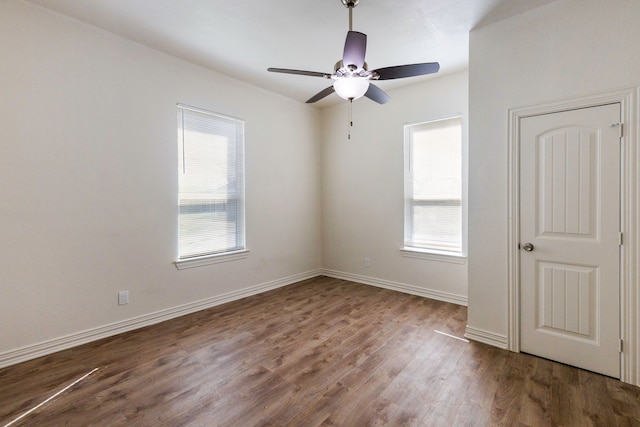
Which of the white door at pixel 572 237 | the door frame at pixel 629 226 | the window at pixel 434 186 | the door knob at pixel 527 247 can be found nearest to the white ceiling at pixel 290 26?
the window at pixel 434 186

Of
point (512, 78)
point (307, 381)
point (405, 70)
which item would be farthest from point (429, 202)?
point (307, 381)

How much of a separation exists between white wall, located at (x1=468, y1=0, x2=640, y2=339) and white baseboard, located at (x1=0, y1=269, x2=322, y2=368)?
2814mm

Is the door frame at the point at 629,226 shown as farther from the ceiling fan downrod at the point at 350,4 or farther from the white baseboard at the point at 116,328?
the white baseboard at the point at 116,328

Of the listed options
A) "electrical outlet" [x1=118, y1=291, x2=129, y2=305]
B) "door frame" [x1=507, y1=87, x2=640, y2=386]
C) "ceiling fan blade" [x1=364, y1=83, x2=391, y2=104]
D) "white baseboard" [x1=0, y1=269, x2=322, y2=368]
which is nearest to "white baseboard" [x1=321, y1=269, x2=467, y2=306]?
"white baseboard" [x1=0, y1=269, x2=322, y2=368]

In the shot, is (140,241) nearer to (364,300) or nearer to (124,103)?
(124,103)

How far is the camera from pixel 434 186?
13.2 ft

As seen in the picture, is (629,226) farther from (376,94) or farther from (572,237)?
(376,94)

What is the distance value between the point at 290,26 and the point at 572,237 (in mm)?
3004

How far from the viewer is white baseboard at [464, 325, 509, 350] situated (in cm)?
262

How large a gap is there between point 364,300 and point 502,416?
2.17 meters

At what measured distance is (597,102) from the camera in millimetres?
2199

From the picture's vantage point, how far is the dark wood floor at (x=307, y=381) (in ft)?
5.89

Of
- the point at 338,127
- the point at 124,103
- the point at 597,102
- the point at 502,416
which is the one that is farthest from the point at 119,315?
the point at 597,102

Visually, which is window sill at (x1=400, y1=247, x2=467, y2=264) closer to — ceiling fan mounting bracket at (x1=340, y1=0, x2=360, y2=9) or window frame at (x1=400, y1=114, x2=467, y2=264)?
window frame at (x1=400, y1=114, x2=467, y2=264)
